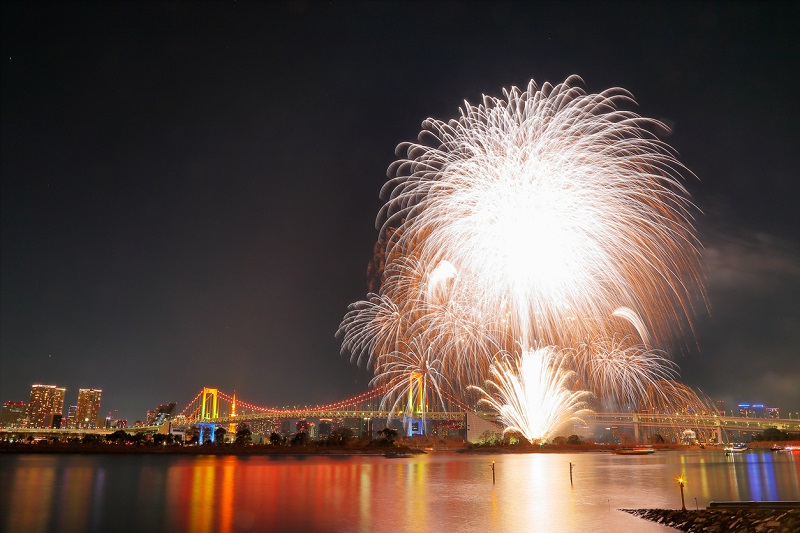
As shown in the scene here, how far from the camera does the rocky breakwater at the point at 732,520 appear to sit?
16469 mm

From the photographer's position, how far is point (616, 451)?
86438 mm

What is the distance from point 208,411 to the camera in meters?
139

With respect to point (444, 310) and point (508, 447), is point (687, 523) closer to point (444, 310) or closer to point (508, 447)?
point (444, 310)

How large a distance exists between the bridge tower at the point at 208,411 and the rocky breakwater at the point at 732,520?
372 feet

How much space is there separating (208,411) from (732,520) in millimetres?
133518

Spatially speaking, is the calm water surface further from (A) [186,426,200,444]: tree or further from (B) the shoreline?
(A) [186,426,200,444]: tree

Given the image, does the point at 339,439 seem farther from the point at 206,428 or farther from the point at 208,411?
the point at 208,411

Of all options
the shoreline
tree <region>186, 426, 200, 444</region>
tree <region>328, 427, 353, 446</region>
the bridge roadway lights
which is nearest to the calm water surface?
the shoreline

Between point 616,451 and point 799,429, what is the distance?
157ft

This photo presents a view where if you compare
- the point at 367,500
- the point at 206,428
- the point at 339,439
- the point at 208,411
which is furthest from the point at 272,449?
the point at 367,500

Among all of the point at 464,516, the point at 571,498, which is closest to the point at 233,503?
the point at 464,516

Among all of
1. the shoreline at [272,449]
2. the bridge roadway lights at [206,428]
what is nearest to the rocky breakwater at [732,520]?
the shoreline at [272,449]

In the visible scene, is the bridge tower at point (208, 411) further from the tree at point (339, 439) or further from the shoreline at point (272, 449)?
the tree at point (339, 439)

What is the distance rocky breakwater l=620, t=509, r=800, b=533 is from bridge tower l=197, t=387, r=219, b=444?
372 feet
